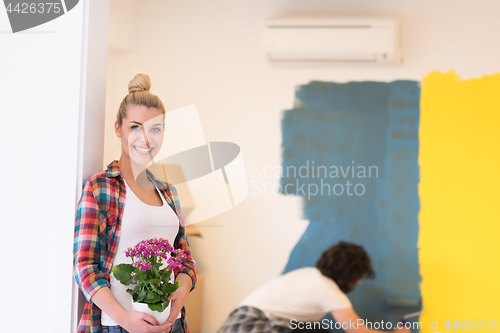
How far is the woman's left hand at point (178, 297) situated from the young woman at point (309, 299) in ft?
2.71

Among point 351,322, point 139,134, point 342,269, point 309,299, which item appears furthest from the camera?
point 342,269

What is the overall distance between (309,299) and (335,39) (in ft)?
3.23

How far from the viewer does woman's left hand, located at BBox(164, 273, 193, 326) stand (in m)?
0.80

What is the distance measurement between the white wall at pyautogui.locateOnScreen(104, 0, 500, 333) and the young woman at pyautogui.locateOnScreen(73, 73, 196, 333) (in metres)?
0.96

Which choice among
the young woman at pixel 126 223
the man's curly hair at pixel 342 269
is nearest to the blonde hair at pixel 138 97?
the young woman at pixel 126 223

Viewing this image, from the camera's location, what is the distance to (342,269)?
191 cm

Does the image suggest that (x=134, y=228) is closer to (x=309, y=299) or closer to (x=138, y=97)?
(x=138, y=97)

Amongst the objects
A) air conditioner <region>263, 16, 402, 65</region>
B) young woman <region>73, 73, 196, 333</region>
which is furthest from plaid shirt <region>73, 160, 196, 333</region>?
air conditioner <region>263, 16, 402, 65</region>

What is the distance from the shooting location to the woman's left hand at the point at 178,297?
80 centimetres

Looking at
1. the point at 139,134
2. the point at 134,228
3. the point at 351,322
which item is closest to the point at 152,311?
the point at 134,228

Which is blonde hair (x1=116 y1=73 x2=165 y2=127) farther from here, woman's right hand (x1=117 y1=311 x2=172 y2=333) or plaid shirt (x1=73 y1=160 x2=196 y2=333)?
woman's right hand (x1=117 y1=311 x2=172 y2=333)

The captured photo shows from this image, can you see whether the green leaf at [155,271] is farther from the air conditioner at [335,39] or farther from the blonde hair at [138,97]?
the air conditioner at [335,39]

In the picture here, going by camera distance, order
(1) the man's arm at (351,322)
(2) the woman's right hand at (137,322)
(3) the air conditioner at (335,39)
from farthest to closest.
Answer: (1) the man's arm at (351,322) → (3) the air conditioner at (335,39) → (2) the woman's right hand at (137,322)

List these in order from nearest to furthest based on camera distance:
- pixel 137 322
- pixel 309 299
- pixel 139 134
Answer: pixel 137 322, pixel 139 134, pixel 309 299
